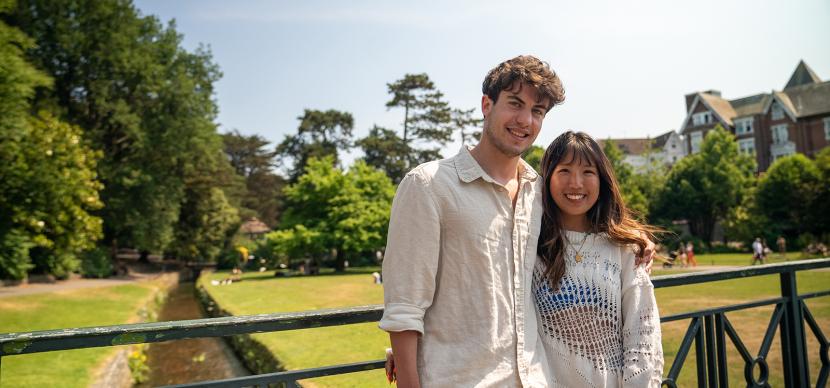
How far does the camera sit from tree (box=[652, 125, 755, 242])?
149 feet

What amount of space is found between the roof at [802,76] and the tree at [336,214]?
1748 inches

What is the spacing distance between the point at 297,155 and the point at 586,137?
208 ft

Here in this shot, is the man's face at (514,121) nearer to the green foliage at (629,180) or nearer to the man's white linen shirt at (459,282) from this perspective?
the man's white linen shirt at (459,282)

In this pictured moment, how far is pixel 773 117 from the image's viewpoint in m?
54.1

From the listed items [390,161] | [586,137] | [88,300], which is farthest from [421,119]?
[586,137]

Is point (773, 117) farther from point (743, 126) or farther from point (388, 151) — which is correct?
point (388, 151)

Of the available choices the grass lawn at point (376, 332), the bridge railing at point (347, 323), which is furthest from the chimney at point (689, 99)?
the bridge railing at point (347, 323)

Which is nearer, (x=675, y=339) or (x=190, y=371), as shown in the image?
(x=675, y=339)

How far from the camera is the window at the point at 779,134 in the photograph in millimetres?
52987

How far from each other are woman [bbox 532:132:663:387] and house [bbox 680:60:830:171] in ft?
191

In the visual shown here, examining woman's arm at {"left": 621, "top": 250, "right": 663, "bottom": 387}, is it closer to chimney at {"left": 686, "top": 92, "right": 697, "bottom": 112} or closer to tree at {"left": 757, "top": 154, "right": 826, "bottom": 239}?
tree at {"left": 757, "top": 154, "right": 826, "bottom": 239}

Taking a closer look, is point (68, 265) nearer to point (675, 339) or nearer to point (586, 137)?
point (675, 339)

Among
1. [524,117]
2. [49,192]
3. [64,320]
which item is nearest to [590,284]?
[524,117]

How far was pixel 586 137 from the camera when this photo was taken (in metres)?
2.29
